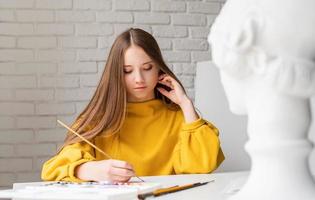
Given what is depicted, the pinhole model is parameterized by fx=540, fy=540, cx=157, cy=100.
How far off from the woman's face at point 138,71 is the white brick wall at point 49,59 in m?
0.93

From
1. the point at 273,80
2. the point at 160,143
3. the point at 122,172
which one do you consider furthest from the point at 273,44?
the point at 160,143

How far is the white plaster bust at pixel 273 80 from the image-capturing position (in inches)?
19.0

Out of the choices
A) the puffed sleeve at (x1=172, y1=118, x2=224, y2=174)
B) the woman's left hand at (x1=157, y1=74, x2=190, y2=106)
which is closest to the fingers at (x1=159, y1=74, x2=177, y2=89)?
the woman's left hand at (x1=157, y1=74, x2=190, y2=106)

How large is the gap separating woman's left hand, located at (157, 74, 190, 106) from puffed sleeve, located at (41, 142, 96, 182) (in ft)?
1.15

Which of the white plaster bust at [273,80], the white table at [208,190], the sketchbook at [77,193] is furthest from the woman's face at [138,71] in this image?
the white plaster bust at [273,80]

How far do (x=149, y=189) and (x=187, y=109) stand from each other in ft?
2.49

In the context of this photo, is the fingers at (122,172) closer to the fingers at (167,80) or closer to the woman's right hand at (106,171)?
the woman's right hand at (106,171)

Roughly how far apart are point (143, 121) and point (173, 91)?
13 centimetres

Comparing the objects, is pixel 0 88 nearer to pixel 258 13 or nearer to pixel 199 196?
pixel 199 196

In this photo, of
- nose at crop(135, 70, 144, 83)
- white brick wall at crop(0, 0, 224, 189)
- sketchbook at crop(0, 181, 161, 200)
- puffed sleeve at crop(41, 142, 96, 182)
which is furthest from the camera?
white brick wall at crop(0, 0, 224, 189)

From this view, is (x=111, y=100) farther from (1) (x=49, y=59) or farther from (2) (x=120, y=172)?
(1) (x=49, y=59)

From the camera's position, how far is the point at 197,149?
5.00ft

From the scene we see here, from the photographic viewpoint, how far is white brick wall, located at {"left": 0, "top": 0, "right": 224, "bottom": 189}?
2320mm

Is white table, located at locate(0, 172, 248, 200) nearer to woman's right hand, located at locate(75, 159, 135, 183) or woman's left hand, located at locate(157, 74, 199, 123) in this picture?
woman's right hand, located at locate(75, 159, 135, 183)
